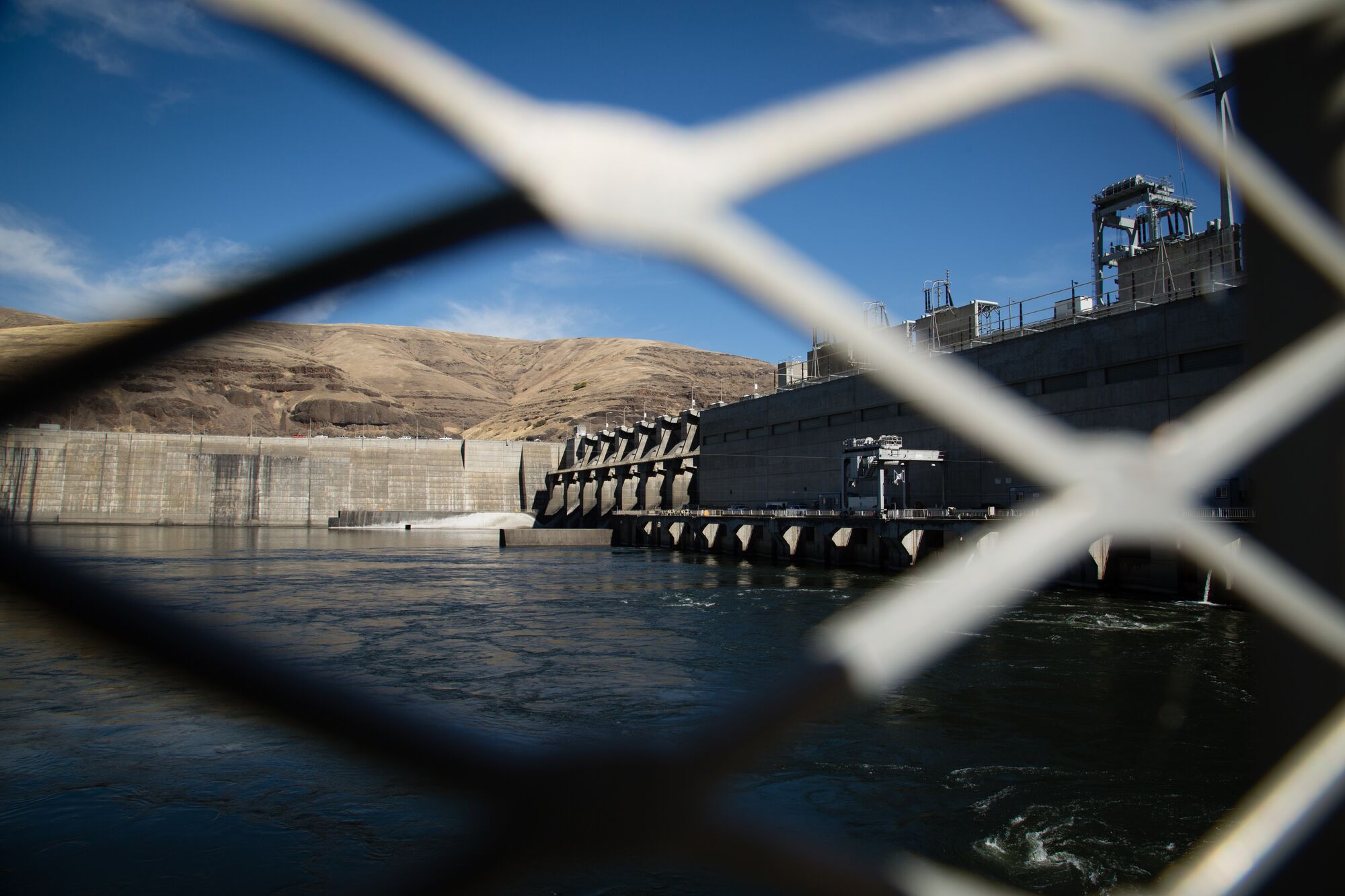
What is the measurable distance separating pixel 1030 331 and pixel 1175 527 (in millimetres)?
31084

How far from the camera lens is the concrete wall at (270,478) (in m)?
61.2

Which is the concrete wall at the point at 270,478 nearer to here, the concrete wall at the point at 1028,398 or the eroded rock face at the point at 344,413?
the concrete wall at the point at 1028,398

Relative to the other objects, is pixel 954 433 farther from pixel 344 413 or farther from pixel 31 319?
pixel 344 413

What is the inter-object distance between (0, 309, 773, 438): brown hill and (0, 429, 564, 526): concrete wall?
4041 mm

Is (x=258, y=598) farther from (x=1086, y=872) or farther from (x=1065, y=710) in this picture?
(x=1086, y=872)

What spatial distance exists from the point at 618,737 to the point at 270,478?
73770 mm

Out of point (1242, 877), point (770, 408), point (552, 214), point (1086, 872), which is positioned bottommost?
point (1086, 872)

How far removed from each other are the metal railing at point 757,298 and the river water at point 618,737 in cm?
6

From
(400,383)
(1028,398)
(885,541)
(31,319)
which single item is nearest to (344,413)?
(400,383)

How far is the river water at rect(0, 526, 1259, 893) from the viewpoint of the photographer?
5.54m

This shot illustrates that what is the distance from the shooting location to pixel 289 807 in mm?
6562

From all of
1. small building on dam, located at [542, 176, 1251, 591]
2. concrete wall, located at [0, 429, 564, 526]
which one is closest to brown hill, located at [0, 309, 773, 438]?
concrete wall, located at [0, 429, 564, 526]

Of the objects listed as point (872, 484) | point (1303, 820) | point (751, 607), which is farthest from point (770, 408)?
point (1303, 820)

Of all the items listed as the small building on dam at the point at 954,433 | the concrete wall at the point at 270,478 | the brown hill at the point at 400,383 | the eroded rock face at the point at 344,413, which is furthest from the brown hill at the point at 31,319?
the eroded rock face at the point at 344,413
